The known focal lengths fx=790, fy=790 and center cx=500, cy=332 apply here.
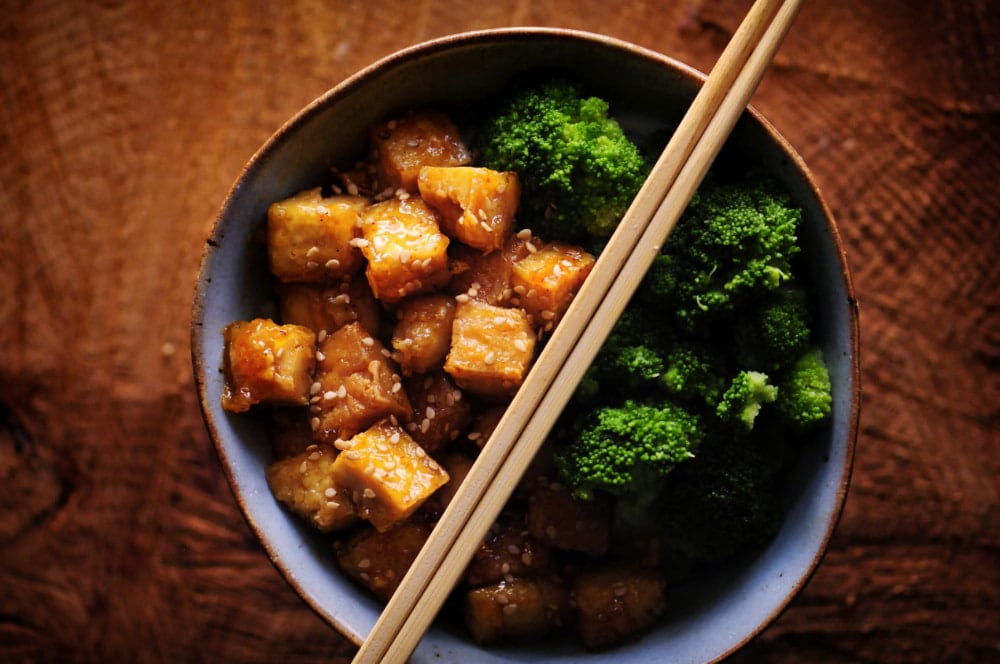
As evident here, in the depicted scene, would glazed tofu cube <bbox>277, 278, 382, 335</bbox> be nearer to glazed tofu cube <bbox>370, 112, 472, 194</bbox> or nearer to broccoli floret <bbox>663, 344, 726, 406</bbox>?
glazed tofu cube <bbox>370, 112, 472, 194</bbox>

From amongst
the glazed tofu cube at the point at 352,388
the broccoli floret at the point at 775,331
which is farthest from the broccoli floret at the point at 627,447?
the glazed tofu cube at the point at 352,388

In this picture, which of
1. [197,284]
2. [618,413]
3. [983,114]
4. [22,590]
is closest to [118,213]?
[197,284]

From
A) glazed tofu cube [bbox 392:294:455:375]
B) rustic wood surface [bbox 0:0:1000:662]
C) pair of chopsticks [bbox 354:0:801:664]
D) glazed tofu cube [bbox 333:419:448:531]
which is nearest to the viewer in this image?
pair of chopsticks [bbox 354:0:801:664]

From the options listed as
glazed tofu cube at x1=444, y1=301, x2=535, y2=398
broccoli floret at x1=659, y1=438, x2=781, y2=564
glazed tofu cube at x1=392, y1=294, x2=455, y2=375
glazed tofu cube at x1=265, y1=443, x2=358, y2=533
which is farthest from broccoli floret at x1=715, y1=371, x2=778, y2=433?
glazed tofu cube at x1=265, y1=443, x2=358, y2=533

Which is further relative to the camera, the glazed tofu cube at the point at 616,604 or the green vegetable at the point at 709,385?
Result: the glazed tofu cube at the point at 616,604

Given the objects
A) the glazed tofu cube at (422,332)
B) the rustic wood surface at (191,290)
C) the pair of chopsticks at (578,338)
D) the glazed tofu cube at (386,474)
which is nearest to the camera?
the pair of chopsticks at (578,338)

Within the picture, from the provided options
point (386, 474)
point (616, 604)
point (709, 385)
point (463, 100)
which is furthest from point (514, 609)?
point (463, 100)

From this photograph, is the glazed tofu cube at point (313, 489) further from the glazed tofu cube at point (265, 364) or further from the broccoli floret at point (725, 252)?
the broccoli floret at point (725, 252)
